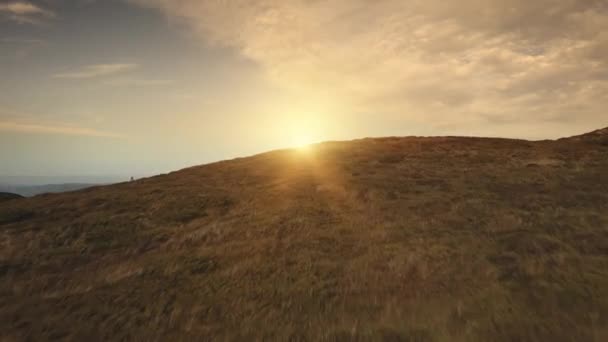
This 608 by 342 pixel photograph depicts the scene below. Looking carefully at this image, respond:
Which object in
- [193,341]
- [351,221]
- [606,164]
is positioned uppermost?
[606,164]

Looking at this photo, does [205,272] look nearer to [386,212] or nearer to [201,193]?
[386,212]

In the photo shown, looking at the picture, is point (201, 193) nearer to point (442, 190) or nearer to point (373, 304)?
point (442, 190)

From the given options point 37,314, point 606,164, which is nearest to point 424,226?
point 37,314

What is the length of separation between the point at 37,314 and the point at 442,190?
18737mm

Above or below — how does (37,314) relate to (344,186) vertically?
below

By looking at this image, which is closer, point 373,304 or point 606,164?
point 373,304

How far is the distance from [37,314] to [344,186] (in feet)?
55.5

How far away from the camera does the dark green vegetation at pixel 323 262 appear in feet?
24.3

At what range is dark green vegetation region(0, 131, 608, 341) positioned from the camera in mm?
7406

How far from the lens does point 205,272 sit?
10891 mm

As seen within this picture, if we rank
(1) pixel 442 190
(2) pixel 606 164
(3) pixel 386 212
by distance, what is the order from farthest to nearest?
(2) pixel 606 164 → (1) pixel 442 190 → (3) pixel 386 212

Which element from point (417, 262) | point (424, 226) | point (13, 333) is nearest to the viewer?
point (13, 333)

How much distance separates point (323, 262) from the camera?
11.1 meters

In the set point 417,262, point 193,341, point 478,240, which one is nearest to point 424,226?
point 478,240
